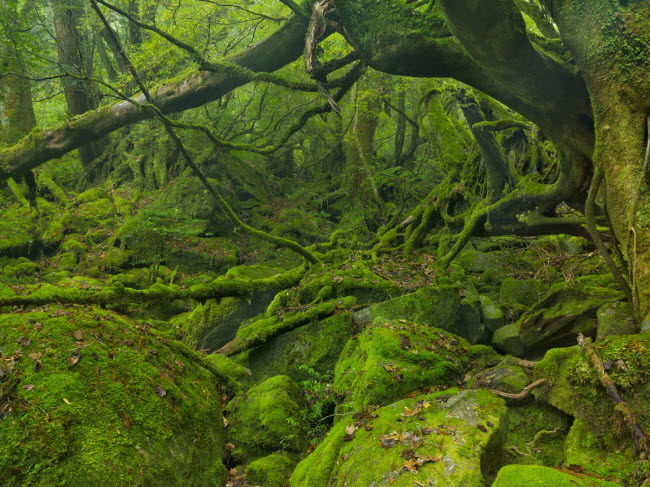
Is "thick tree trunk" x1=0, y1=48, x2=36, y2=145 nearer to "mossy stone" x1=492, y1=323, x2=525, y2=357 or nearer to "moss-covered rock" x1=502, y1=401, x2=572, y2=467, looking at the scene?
"mossy stone" x1=492, y1=323, x2=525, y2=357

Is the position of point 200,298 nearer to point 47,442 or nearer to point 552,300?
point 47,442

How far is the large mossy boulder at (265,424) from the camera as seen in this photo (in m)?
4.30

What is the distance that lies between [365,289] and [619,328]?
4.14m

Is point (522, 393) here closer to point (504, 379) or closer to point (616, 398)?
point (504, 379)

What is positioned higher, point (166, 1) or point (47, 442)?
point (166, 1)

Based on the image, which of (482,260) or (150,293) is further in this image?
(482,260)

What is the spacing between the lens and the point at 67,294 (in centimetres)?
512

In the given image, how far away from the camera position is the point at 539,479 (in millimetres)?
2201

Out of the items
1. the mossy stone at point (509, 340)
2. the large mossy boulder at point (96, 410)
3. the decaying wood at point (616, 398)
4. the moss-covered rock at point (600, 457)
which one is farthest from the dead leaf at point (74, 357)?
the mossy stone at point (509, 340)

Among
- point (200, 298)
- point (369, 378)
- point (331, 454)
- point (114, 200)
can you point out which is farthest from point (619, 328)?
point (114, 200)

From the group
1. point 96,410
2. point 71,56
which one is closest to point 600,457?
point 96,410

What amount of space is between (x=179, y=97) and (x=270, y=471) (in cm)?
844

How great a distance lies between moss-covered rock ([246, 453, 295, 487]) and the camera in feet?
12.1

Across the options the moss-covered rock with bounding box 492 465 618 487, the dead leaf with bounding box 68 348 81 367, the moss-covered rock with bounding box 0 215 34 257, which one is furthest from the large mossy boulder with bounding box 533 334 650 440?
the moss-covered rock with bounding box 0 215 34 257
